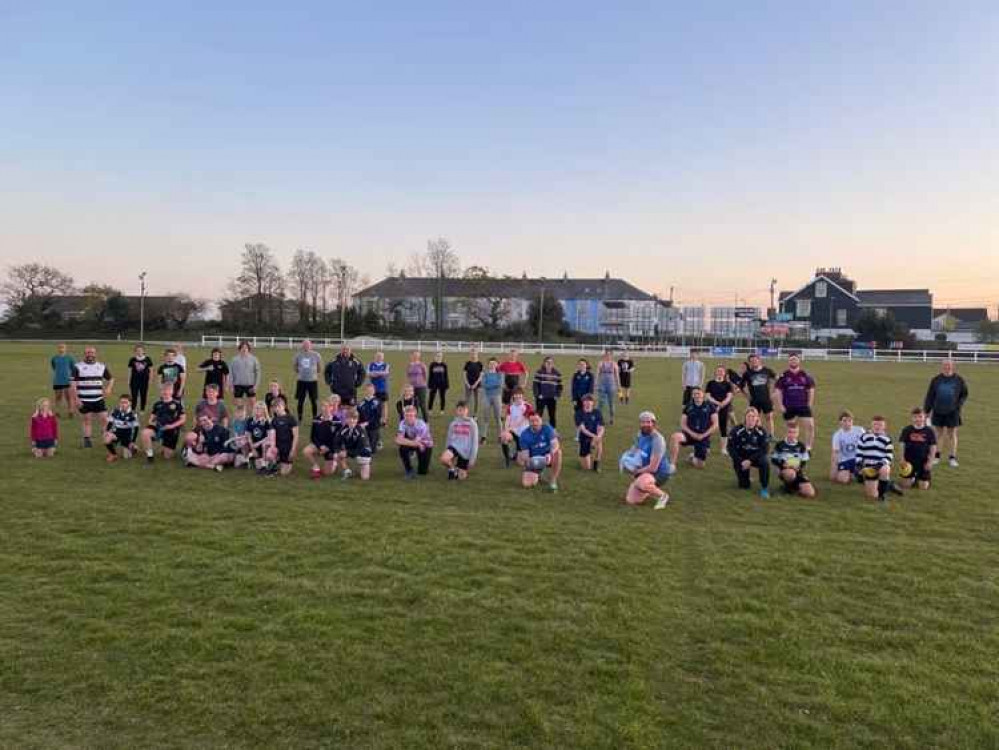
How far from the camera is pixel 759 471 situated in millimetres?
9266

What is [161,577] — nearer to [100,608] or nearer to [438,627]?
[100,608]

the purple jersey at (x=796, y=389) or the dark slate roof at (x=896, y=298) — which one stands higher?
the dark slate roof at (x=896, y=298)

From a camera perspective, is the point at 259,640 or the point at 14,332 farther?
the point at 14,332

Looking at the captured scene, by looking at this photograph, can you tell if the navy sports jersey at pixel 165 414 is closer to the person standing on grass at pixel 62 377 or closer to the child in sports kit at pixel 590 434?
the person standing on grass at pixel 62 377

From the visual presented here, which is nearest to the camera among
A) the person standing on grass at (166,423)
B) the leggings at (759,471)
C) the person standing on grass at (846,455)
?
the leggings at (759,471)

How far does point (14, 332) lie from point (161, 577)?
85.2 m

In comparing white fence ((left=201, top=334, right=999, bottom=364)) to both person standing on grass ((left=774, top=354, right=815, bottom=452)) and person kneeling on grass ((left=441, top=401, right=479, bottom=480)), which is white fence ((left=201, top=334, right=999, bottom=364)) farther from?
person kneeling on grass ((left=441, top=401, right=479, bottom=480))

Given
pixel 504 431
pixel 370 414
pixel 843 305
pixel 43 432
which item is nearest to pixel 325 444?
pixel 370 414

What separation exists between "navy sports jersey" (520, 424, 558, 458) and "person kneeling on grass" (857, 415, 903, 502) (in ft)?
13.3

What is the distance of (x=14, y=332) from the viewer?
74.7 meters

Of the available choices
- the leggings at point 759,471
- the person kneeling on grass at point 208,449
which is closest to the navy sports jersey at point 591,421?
the leggings at point 759,471

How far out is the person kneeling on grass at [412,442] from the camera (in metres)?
9.61

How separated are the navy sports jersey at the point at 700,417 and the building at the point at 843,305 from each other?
7304cm

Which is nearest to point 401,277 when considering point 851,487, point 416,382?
point 416,382
